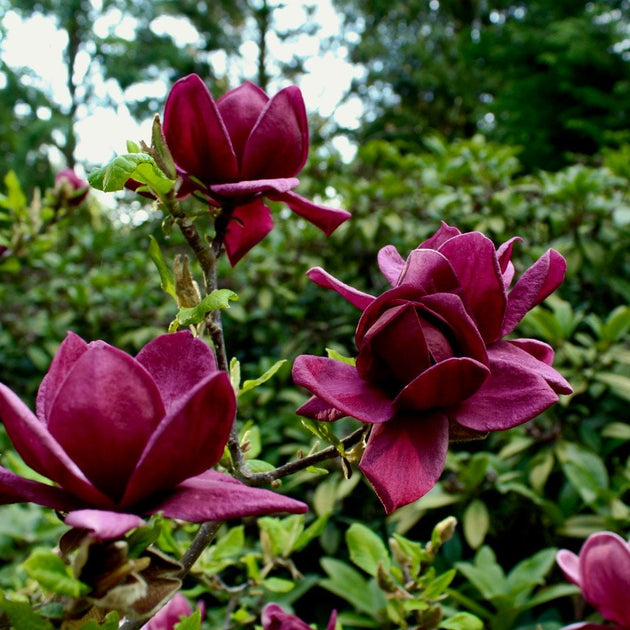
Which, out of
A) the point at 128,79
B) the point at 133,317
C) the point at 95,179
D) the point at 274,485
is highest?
the point at 128,79

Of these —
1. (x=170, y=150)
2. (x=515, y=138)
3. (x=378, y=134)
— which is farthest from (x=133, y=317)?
(x=378, y=134)

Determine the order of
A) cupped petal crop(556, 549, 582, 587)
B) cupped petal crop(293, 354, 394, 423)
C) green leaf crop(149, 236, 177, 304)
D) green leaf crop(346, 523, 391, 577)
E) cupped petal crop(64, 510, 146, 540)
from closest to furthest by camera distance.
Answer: cupped petal crop(64, 510, 146, 540) < cupped petal crop(293, 354, 394, 423) < green leaf crop(149, 236, 177, 304) < cupped petal crop(556, 549, 582, 587) < green leaf crop(346, 523, 391, 577)

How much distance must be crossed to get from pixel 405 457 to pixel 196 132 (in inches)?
11.5

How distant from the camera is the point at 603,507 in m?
1.30

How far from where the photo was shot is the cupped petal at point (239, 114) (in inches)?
20.5

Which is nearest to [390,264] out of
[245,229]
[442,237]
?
[442,237]

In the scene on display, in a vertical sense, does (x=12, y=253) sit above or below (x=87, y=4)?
below

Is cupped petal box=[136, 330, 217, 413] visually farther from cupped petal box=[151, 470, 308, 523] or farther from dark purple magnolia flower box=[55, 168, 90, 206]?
dark purple magnolia flower box=[55, 168, 90, 206]

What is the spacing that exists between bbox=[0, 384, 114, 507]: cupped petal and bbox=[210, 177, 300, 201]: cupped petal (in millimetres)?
232

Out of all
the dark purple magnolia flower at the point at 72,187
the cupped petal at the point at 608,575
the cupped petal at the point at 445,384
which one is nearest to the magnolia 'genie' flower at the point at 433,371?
the cupped petal at the point at 445,384

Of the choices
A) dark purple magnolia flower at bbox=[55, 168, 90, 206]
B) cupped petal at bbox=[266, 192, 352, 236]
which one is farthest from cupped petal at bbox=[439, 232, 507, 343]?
dark purple magnolia flower at bbox=[55, 168, 90, 206]

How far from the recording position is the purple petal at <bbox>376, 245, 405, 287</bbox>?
47cm

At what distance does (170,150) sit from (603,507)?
1.22m

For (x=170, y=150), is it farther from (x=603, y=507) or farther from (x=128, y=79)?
(x=128, y=79)
